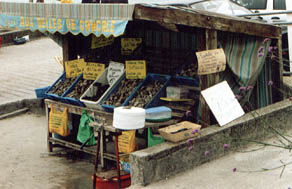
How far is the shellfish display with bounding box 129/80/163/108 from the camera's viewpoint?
7219mm

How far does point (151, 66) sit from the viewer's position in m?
8.16

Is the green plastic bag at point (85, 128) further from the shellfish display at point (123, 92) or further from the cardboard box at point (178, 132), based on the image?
the cardboard box at point (178, 132)

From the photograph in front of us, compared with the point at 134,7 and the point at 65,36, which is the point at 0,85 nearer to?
the point at 65,36

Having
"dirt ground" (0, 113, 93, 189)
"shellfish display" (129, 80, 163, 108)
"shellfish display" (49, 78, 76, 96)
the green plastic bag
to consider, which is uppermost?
"shellfish display" (129, 80, 163, 108)

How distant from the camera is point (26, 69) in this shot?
14766mm

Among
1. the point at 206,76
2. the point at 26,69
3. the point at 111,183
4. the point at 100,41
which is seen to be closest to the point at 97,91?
the point at 100,41

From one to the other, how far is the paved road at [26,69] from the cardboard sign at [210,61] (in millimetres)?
5540

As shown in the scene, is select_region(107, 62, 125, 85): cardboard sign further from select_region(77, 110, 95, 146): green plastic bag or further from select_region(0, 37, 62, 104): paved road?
select_region(0, 37, 62, 104): paved road

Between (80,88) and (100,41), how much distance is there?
892 mm

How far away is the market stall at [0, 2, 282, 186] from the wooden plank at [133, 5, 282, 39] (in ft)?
0.04

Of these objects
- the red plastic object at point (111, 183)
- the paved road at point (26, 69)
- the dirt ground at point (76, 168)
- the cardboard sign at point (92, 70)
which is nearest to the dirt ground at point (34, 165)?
the dirt ground at point (76, 168)

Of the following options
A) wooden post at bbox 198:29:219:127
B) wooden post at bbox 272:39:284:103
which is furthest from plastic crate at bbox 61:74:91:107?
wooden post at bbox 272:39:284:103

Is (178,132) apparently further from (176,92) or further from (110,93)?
Result: (110,93)

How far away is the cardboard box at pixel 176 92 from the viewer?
284 inches
